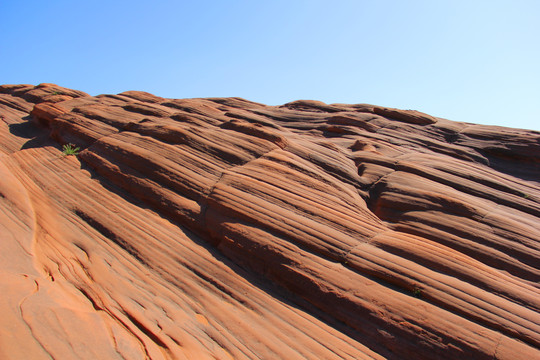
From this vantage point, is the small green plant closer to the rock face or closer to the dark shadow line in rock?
the rock face

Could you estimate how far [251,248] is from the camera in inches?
253

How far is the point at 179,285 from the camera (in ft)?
18.6

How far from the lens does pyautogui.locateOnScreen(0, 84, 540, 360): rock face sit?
4.67 m

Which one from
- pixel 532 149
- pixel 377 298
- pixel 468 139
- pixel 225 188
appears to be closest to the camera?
pixel 377 298

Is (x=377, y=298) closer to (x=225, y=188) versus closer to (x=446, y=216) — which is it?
(x=446, y=216)

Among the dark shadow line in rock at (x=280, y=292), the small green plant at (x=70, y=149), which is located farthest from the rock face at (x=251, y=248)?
the small green plant at (x=70, y=149)

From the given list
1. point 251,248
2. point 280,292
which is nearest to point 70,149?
point 251,248

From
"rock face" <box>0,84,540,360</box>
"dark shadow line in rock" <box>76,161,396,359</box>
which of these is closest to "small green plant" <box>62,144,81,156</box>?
Answer: "rock face" <box>0,84,540,360</box>

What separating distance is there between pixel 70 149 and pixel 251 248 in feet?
22.2

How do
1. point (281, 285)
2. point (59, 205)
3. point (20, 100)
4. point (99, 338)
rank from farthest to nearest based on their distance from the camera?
1. point (20, 100)
2. point (59, 205)
3. point (281, 285)
4. point (99, 338)

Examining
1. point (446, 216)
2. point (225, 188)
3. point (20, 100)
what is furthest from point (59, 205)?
point (20, 100)

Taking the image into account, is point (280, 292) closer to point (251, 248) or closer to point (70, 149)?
point (251, 248)

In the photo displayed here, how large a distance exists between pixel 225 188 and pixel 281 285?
109 inches

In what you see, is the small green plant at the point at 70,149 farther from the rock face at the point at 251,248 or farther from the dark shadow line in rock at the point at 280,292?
the dark shadow line in rock at the point at 280,292
